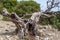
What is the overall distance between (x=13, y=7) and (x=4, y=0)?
1842 millimetres

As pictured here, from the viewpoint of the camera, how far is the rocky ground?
12.1m

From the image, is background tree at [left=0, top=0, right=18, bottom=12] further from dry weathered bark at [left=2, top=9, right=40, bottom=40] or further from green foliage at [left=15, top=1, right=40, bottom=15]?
dry weathered bark at [left=2, top=9, right=40, bottom=40]

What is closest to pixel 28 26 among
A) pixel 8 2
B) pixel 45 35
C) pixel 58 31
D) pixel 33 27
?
pixel 33 27

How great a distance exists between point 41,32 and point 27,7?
4.74 metres

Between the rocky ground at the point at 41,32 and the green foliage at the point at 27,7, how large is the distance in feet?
6.83

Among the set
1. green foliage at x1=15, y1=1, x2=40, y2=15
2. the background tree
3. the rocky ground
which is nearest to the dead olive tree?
the rocky ground

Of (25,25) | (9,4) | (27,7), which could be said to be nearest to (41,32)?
(25,25)

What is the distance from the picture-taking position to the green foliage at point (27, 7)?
17219 millimetres

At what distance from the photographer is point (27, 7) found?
17578 mm

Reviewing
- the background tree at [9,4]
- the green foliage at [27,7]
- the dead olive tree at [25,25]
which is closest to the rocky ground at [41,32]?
the dead olive tree at [25,25]

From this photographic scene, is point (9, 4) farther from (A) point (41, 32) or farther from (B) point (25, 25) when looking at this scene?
(B) point (25, 25)

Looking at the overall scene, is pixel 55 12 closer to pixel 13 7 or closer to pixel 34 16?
pixel 34 16

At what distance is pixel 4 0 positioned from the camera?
65.5 ft

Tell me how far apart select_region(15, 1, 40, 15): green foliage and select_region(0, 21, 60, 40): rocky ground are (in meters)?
2.08
